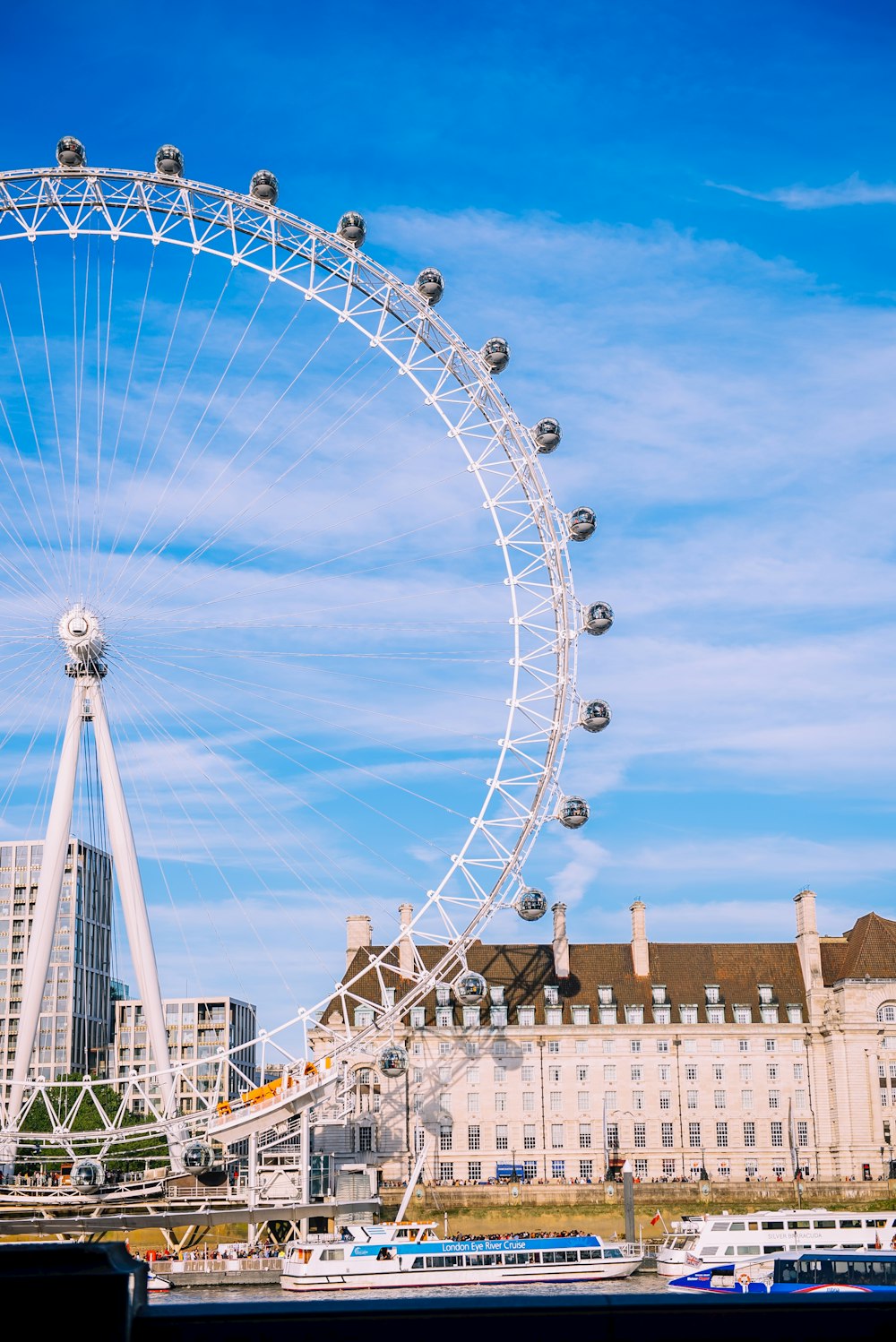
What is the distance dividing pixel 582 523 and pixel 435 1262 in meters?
25.5

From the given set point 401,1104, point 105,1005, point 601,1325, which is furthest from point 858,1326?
point 105,1005

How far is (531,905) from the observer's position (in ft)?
165

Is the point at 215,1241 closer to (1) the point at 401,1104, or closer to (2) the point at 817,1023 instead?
(1) the point at 401,1104

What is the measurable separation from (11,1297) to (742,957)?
8391cm

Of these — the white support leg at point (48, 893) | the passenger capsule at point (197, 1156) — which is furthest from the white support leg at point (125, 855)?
the passenger capsule at point (197, 1156)

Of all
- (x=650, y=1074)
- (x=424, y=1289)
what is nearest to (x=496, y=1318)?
(x=424, y=1289)

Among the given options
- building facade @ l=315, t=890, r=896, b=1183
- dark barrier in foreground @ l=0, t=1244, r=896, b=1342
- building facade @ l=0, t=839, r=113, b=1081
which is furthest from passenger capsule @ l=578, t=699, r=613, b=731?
building facade @ l=0, t=839, r=113, b=1081

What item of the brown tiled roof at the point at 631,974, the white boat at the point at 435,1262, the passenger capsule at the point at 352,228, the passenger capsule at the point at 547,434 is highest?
the passenger capsule at the point at 352,228

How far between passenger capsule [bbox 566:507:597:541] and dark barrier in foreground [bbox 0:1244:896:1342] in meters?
45.5

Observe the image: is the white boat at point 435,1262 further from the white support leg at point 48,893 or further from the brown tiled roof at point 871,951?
the brown tiled roof at point 871,951

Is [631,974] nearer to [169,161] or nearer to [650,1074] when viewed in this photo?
[650,1074]

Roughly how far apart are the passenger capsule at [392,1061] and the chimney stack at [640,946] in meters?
31.5

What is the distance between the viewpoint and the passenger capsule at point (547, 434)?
1977 inches

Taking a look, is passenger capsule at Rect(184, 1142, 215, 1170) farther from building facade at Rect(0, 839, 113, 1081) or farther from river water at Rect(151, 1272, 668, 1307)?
building facade at Rect(0, 839, 113, 1081)
